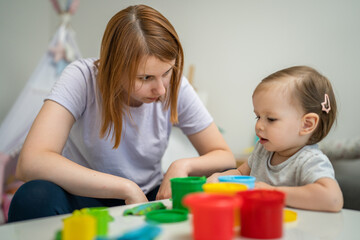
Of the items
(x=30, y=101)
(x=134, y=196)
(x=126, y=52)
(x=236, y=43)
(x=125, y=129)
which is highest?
(x=236, y=43)

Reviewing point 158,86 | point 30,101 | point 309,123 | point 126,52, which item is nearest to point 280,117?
point 309,123

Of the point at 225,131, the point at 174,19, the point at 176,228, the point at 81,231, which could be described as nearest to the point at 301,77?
the point at 176,228

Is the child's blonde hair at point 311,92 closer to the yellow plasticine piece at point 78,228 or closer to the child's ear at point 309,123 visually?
the child's ear at point 309,123

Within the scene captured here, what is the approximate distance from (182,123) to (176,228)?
710mm

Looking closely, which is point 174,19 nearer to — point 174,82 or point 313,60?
point 313,60

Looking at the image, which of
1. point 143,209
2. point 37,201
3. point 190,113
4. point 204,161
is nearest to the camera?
point 143,209

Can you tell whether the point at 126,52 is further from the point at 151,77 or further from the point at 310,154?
the point at 310,154

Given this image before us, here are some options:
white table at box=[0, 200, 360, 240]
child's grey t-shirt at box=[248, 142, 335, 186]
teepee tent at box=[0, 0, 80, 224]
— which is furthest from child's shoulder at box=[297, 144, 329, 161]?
teepee tent at box=[0, 0, 80, 224]

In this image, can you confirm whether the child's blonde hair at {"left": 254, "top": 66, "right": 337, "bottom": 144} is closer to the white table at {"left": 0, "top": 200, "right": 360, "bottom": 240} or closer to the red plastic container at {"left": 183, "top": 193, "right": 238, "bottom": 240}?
the white table at {"left": 0, "top": 200, "right": 360, "bottom": 240}

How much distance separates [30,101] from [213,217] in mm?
2258

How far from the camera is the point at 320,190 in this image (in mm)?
728

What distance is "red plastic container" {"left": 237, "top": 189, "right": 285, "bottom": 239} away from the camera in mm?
519

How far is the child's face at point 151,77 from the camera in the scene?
3.16 feet

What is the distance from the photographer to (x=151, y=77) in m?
0.99
